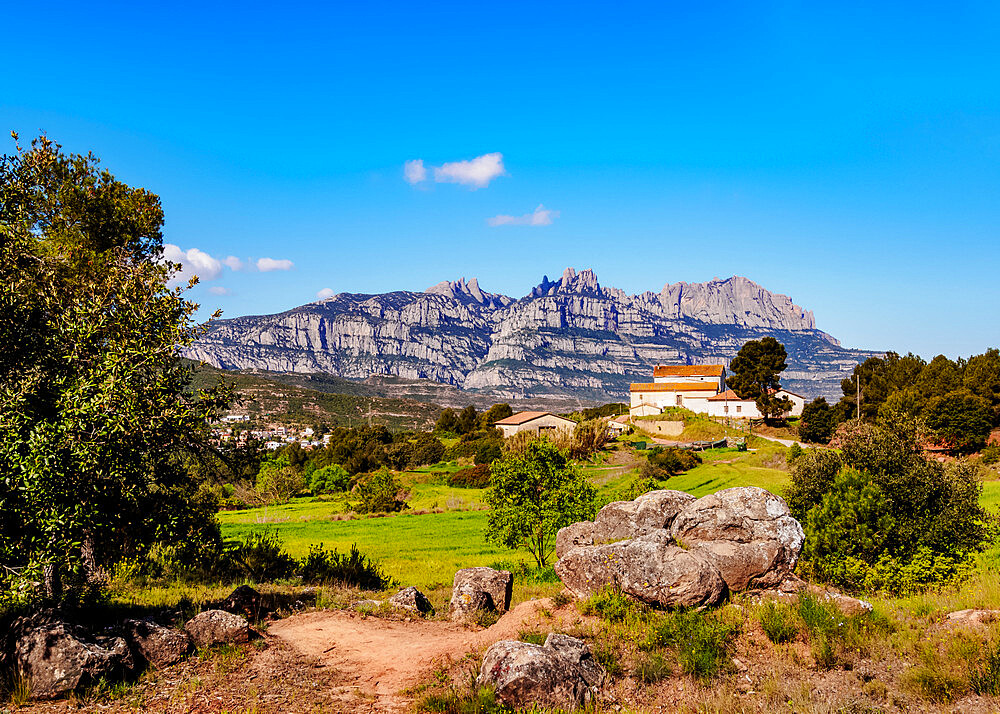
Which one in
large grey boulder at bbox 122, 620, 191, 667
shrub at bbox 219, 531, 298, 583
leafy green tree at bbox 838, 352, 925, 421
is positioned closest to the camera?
large grey boulder at bbox 122, 620, 191, 667

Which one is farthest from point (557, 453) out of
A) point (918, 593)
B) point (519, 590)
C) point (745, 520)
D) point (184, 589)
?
point (184, 589)

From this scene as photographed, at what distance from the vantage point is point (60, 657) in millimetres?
12148

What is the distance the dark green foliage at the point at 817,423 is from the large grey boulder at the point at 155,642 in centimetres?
8497

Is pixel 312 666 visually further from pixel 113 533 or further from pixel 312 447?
pixel 312 447

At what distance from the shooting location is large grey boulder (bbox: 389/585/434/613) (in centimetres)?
1917

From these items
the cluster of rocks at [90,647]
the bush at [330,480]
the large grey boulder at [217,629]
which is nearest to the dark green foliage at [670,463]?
the bush at [330,480]

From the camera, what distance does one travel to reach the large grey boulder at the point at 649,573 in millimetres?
15328

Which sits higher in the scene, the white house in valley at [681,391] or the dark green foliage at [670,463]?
the white house in valley at [681,391]

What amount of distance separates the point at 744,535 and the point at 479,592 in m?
8.91

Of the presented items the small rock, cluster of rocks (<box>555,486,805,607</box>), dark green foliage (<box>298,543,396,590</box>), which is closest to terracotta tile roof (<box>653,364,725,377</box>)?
dark green foliage (<box>298,543,396,590</box>)

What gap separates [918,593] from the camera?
16.9 meters

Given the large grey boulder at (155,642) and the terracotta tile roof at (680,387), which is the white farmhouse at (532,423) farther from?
the large grey boulder at (155,642)

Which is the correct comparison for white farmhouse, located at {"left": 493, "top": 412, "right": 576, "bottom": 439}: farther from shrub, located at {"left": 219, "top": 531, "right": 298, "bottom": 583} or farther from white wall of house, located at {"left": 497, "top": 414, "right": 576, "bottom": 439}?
shrub, located at {"left": 219, "top": 531, "right": 298, "bottom": 583}

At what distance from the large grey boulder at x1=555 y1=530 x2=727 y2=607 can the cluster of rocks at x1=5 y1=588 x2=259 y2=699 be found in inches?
393
